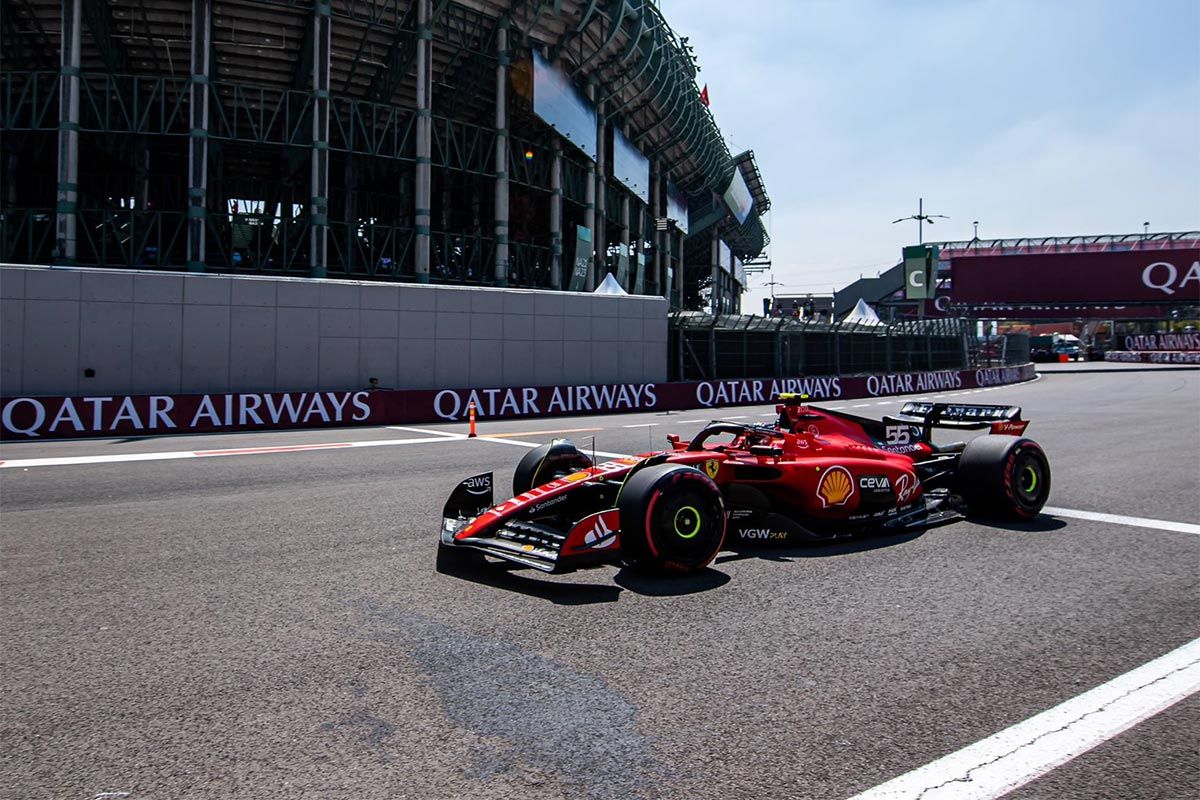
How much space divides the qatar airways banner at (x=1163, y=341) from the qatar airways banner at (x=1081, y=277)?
387 cm

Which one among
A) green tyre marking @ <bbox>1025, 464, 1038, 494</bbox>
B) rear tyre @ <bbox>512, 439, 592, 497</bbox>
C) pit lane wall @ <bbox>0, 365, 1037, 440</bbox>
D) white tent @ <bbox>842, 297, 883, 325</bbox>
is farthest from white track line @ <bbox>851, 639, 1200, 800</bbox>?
white tent @ <bbox>842, 297, 883, 325</bbox>

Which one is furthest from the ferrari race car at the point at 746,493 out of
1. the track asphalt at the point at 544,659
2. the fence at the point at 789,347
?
the fence at the point at 789,347

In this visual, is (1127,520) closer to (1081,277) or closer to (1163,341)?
(1163,341)

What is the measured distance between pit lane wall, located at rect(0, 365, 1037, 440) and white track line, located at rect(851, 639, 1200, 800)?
679 inches

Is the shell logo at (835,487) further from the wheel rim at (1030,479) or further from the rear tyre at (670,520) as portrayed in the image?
the wheel rim at (1030,479)

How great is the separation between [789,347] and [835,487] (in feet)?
94.2

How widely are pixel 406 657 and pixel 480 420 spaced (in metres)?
17.0

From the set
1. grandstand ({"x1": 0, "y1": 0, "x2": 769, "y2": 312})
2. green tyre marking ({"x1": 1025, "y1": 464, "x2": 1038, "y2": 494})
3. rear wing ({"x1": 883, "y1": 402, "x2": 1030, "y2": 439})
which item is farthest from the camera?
grandstand ({"x1": 0, "y1": 0, "x2": 769, "y2": 312})

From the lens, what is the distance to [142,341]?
68.0 feet

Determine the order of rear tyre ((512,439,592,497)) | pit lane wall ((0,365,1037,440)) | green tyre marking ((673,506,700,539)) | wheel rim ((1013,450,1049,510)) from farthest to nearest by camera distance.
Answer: pit lane wall ((0,365,1037,440)), wheel rim ((1013,450,1049,510)), rear tyre ((512,439,592,497)), green tyre marking ((673,506,700,539))

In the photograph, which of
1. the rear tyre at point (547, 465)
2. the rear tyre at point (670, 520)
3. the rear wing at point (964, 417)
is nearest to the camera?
the rear tyre at point (670, 520)

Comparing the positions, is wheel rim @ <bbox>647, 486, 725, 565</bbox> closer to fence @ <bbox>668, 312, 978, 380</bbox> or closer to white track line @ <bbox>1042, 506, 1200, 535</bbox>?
white track line @ <bbox>1042, 506, 1200, 535</bbox>

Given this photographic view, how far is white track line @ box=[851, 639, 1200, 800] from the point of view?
119 inches

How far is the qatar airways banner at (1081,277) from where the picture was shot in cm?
7475
